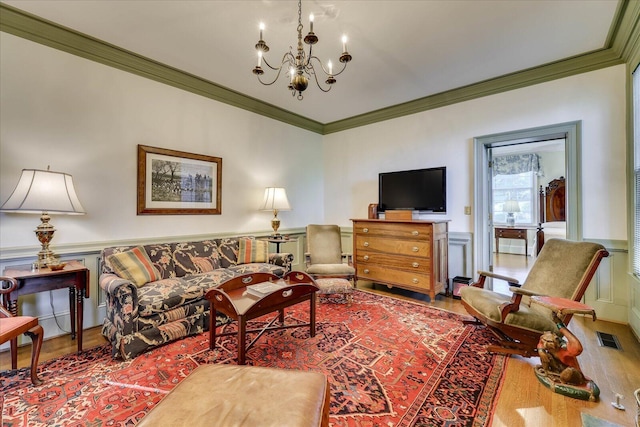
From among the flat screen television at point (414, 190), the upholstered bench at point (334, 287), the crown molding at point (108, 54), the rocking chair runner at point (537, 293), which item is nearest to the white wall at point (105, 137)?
the crown molding at point (108, 54)

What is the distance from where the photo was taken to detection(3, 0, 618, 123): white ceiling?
2.32m

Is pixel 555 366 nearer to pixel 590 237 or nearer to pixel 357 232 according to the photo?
pixel 590 237

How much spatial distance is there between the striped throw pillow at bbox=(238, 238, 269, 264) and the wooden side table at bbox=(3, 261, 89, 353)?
160cm

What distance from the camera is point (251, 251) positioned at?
3662mm

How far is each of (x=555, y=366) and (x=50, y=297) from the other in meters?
4.21

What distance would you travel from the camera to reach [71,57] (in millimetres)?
2656

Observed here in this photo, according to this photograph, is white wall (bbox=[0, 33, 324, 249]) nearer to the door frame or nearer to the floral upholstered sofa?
the floral upholstered sofa

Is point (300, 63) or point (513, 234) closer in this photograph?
point (300, 63)

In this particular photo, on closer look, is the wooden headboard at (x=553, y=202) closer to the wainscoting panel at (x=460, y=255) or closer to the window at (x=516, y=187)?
the window at (x=516, y=187)

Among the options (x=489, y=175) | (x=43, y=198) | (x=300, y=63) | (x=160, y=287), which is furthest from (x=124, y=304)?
(x=489, y=175)

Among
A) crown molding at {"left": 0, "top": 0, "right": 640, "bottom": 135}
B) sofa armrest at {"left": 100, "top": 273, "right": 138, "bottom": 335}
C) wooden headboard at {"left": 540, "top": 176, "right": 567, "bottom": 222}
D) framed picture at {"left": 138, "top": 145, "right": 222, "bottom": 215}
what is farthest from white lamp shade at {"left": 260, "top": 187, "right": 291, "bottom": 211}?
wooden headboard at {"left": 540, "top": 176, "right": 567, "bottom": 222}

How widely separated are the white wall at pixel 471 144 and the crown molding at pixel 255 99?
111 millimetres

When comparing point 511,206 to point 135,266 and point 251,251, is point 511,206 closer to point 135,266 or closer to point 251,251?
point 251,251

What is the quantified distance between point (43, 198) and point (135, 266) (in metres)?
0.88
